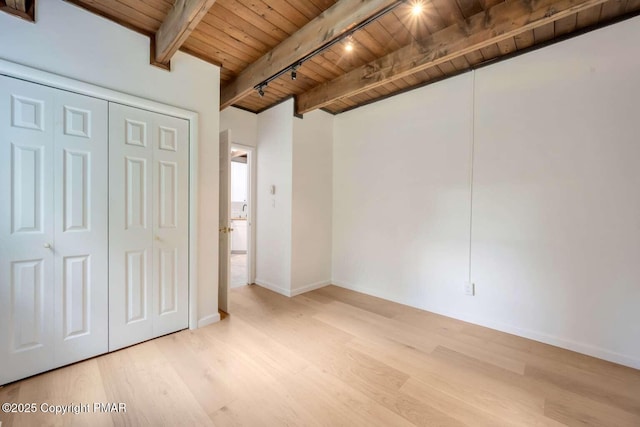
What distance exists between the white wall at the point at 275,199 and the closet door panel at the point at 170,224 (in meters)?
1.42

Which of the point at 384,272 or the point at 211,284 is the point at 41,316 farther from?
the point at 384,272

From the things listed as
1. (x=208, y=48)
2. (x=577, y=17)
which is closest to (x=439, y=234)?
(x=577, y=17)

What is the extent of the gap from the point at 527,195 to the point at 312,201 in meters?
2.58

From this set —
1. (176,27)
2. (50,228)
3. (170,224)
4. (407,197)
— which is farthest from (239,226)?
(176,27)

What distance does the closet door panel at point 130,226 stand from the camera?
7.10 ft

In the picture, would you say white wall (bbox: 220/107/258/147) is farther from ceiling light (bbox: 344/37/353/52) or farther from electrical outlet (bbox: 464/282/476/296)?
electrical outlet (bbox: 464/282/476/296)

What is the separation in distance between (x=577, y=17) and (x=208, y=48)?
10.6ft

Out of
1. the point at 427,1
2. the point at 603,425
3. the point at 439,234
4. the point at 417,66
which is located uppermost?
the point at 427,1

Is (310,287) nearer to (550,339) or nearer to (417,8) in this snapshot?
(550,339)

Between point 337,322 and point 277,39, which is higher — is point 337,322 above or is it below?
below

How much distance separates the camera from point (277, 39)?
2432mm

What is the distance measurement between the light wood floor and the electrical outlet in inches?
14.8

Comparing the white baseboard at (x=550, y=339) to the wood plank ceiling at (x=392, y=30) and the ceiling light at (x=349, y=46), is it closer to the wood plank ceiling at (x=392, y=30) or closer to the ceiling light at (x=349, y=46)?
the wood plank ceiling at (x=392, y=30)

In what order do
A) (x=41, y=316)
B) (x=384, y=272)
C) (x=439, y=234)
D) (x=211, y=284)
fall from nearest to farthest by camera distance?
(x=41, y=316)
(x=211, y=284)
(x=439, y=234)
(x=384, y=272)
